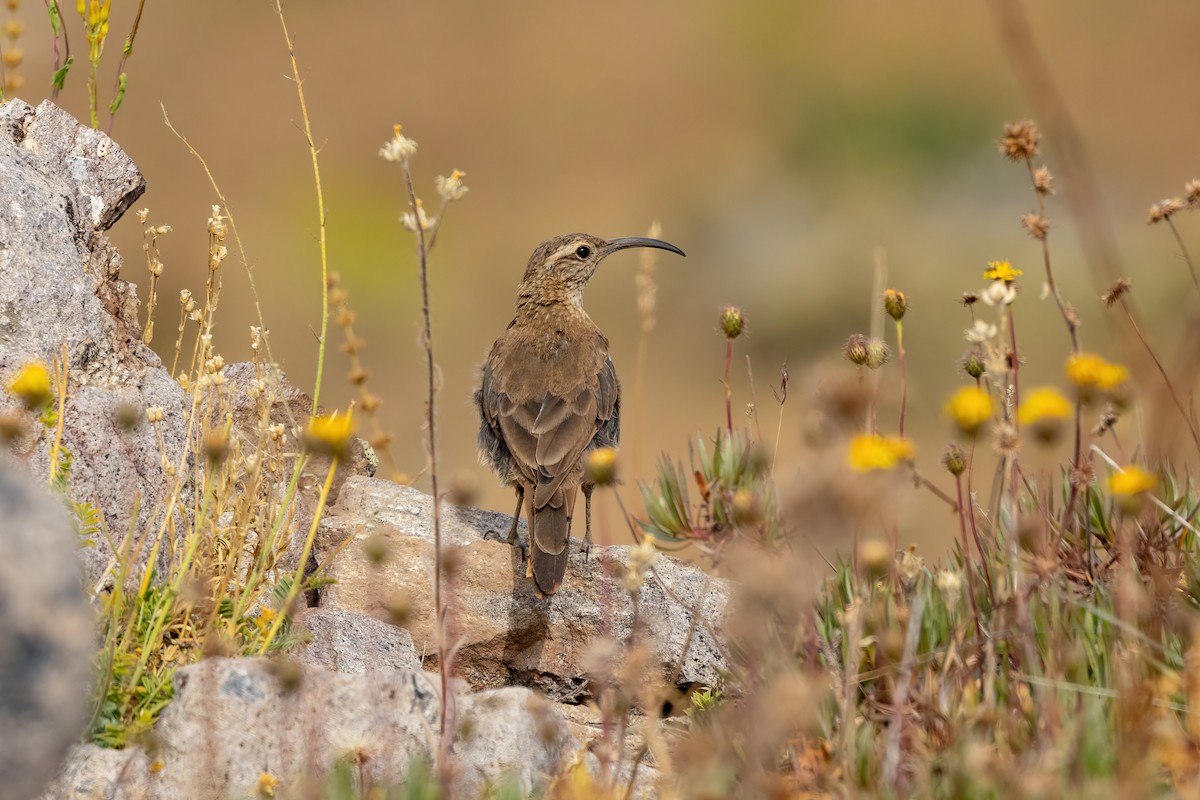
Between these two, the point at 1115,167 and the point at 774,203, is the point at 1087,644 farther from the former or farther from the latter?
the point at 1115,167

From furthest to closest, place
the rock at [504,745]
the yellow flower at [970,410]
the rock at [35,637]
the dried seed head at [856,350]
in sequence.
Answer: the dried seed head at [856,350]
the rock at [504,745]
the yellow flower at [970,410]
the rock at [35,637]

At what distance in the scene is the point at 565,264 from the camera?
613 cm

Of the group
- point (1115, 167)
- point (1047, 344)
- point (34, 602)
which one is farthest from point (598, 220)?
point (34, 602)

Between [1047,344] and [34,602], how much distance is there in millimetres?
17456

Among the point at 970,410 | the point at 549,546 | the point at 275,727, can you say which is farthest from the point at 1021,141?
the point at 275,727

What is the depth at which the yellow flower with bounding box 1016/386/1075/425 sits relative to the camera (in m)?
2.76

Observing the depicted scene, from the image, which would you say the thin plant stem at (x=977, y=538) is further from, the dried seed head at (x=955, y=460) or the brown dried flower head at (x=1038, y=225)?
the brown dried flower head at (x=1038, y=225)

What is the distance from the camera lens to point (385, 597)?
4.63 m

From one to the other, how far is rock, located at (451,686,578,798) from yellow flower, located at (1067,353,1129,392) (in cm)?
140

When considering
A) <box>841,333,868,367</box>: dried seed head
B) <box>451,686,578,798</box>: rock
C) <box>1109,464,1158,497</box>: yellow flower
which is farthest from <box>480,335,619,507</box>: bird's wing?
<box>1109,464,1158,497</box>: yellow flower

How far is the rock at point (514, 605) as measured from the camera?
4621 mm

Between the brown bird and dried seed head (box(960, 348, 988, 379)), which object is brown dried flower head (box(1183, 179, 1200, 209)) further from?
the brown bird

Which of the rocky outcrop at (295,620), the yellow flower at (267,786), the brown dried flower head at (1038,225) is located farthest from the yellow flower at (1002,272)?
the yellow flower at (267,786)

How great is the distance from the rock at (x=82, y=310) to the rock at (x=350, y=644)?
0.59 meters
